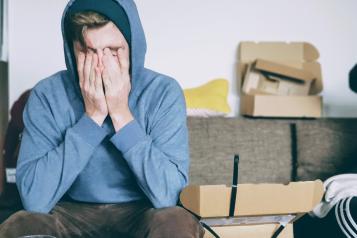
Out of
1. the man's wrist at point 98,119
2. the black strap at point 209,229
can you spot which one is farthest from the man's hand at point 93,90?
the black strap at point 209,229

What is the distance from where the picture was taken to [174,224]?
1167 millimetres

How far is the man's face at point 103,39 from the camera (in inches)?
56.0

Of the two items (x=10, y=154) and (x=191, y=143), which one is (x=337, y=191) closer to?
(x=191, y=143)

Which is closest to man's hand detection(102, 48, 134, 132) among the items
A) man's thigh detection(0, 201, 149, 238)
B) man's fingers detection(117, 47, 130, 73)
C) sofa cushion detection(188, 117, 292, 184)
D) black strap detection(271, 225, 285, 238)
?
man's fingers detection(117, 47, 130, 73)

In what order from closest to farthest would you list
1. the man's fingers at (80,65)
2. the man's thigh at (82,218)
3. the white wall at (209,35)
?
the man's thigh at (82,218)
the man's fingers at (80,65)
the white wall at (209,35)

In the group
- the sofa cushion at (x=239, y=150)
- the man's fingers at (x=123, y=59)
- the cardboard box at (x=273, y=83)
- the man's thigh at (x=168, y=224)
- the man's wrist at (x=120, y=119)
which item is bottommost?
the sofa cushion at (x=239, y=150)

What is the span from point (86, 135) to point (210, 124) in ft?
2.81

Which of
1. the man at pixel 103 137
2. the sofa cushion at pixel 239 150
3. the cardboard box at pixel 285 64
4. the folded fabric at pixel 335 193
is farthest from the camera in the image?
the cardboard box at pixel 285 64

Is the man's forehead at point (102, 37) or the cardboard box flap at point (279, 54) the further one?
the cardboard box flap at point (279, 54)

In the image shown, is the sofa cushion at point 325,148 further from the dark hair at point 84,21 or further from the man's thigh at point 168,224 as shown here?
the dark hair at point 84,21

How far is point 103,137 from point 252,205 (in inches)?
18.0

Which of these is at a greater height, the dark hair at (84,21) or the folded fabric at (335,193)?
the dark hair at (84,21)

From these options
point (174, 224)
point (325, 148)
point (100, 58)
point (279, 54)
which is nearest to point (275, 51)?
point (279, 54)

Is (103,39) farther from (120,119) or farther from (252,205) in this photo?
(252,205)
